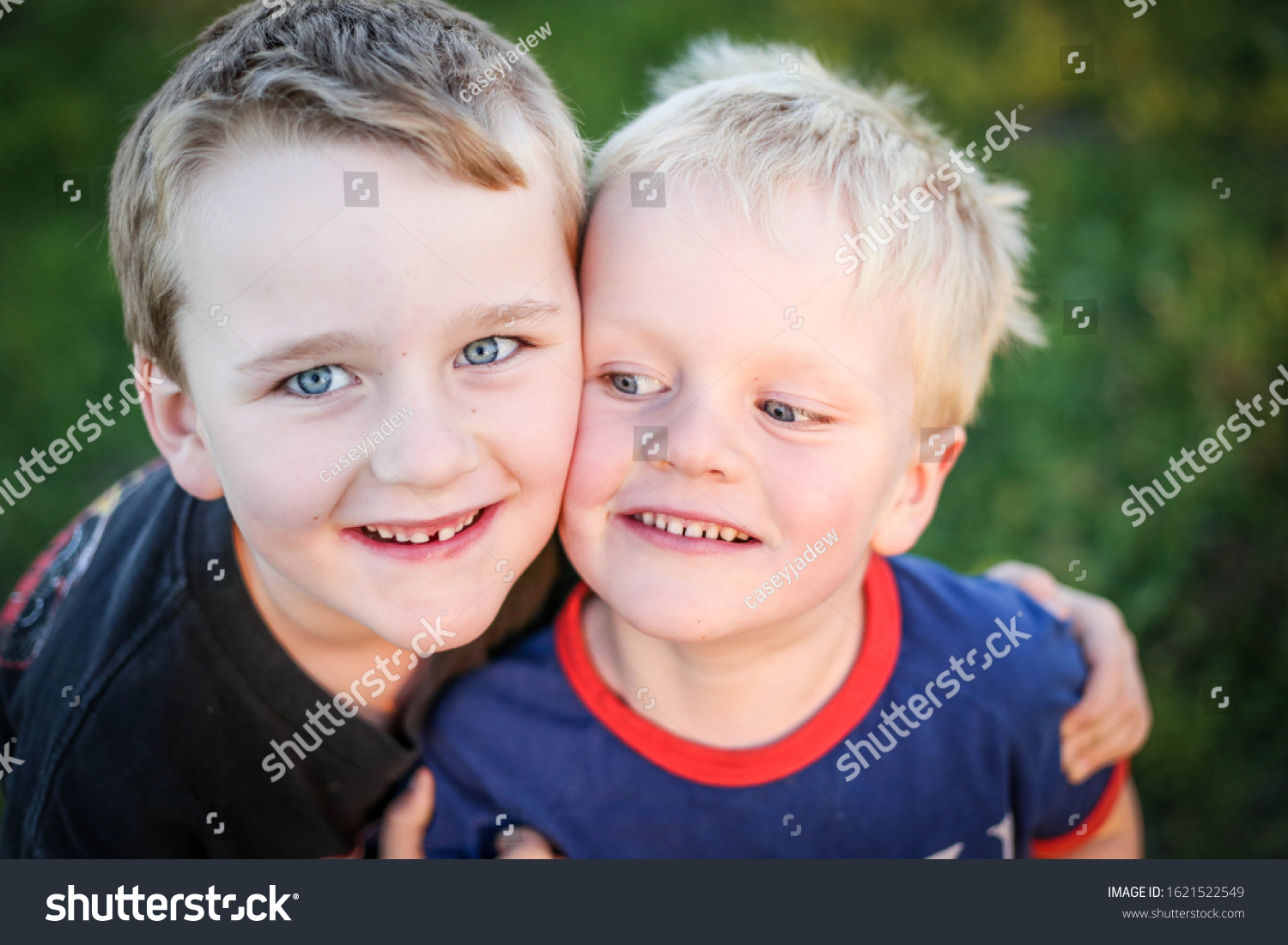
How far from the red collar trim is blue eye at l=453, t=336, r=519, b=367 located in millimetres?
486

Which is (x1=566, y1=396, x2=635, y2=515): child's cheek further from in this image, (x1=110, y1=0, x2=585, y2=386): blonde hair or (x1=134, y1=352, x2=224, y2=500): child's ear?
(x1=134, y1=352, x2=224, y2=500): child's ear

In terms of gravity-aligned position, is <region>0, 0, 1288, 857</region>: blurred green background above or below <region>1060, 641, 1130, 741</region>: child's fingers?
above

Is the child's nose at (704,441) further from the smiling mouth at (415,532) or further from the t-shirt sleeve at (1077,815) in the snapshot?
the t-shirt sleeve at (1077,815)

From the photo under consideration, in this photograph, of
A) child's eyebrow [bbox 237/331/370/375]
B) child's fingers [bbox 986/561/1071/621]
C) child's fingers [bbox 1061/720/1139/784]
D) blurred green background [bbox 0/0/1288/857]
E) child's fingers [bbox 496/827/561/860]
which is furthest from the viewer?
blurred green background [bbox 0/0/1288/857]

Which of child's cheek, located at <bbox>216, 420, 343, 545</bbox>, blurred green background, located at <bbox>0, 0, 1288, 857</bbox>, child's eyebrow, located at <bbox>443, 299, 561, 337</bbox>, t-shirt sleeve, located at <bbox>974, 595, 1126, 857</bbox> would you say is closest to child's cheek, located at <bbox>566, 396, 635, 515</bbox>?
child's eyebrow, located at <bbox>443, 299, 561, 337</bbox>

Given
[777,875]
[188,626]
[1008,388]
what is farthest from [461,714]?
[1008,388]

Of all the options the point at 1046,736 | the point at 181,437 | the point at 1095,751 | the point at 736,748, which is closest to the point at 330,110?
the point at 181,437

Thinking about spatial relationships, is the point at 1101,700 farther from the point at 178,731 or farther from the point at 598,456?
the point at 178,731

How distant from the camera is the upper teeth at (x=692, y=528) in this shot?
4.60ft

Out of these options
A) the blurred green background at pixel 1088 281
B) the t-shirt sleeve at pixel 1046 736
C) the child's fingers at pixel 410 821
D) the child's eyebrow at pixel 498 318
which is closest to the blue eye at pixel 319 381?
the child's eyebrow at pixel 498 318

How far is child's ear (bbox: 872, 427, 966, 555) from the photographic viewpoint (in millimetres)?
1547

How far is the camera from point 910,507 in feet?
5.14

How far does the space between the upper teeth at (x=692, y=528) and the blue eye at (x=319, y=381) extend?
0.42 metres

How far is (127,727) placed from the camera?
154 centimetres
